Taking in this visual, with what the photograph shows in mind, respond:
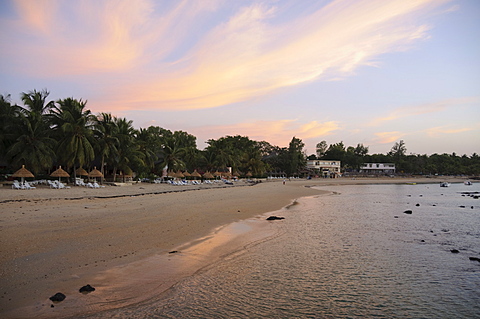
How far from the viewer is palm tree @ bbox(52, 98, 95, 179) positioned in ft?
105

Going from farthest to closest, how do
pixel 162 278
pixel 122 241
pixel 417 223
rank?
1. pixel 417 223
2. pixel 122 241
3. pixel 162 278

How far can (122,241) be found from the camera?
923 centimetres

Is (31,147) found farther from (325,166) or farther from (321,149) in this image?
(321,149)

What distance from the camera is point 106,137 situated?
3794cm

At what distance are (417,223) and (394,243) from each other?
6.00 metres

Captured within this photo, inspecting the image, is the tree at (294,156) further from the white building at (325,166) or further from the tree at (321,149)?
the tree at (321,149)

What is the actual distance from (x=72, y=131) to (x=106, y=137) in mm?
5701

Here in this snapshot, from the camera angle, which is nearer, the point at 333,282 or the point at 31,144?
the point at 333,282

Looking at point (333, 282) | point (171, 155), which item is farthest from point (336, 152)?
point (333, 282)

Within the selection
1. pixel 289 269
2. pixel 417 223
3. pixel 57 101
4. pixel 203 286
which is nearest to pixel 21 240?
pixel 203 286

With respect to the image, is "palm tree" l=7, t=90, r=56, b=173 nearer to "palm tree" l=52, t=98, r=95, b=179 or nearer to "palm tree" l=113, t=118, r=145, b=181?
"palm tree" l=52, t=98, r=95, b=179

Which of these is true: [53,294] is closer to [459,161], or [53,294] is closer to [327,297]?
[327,297]

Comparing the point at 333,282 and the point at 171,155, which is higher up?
the point at 171,155

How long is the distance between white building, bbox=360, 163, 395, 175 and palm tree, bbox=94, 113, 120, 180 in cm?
10433
